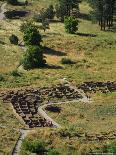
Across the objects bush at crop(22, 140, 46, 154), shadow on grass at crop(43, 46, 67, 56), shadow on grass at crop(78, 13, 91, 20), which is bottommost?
shadow on grass at crop(78, 13, 91, 20)

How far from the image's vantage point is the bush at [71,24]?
147000 millimetres

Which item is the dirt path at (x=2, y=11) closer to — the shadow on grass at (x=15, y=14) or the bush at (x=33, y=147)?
the shadow on grass at (x=15, y=14)

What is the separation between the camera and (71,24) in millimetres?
147375

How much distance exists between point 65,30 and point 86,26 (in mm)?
9930

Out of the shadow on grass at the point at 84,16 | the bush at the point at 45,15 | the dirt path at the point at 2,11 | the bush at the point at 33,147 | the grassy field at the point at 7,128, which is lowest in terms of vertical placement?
the shadow on grass at the point at 84,16

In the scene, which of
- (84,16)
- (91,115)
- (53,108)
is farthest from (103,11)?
(91,115)

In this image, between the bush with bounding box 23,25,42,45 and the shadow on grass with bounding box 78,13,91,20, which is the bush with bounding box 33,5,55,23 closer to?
the shadow on grass with bounding box 78,13,91,20

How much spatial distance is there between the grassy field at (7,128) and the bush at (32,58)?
2328 cm

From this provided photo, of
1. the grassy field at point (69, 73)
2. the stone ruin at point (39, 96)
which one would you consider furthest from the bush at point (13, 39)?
the stone ruin at point (39, 96)

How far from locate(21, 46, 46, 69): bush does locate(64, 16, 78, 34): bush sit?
88.5 ft

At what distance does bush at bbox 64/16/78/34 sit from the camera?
482ft

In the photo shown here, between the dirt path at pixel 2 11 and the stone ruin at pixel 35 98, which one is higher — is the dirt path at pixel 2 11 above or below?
below

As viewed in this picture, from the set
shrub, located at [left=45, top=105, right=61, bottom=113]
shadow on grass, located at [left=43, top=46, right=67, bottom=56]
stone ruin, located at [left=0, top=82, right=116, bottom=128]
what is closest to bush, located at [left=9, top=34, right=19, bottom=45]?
shadow on grass, located at [left=43, top=46, right=67, bottom=56]

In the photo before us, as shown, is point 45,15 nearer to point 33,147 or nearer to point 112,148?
point 33,147
